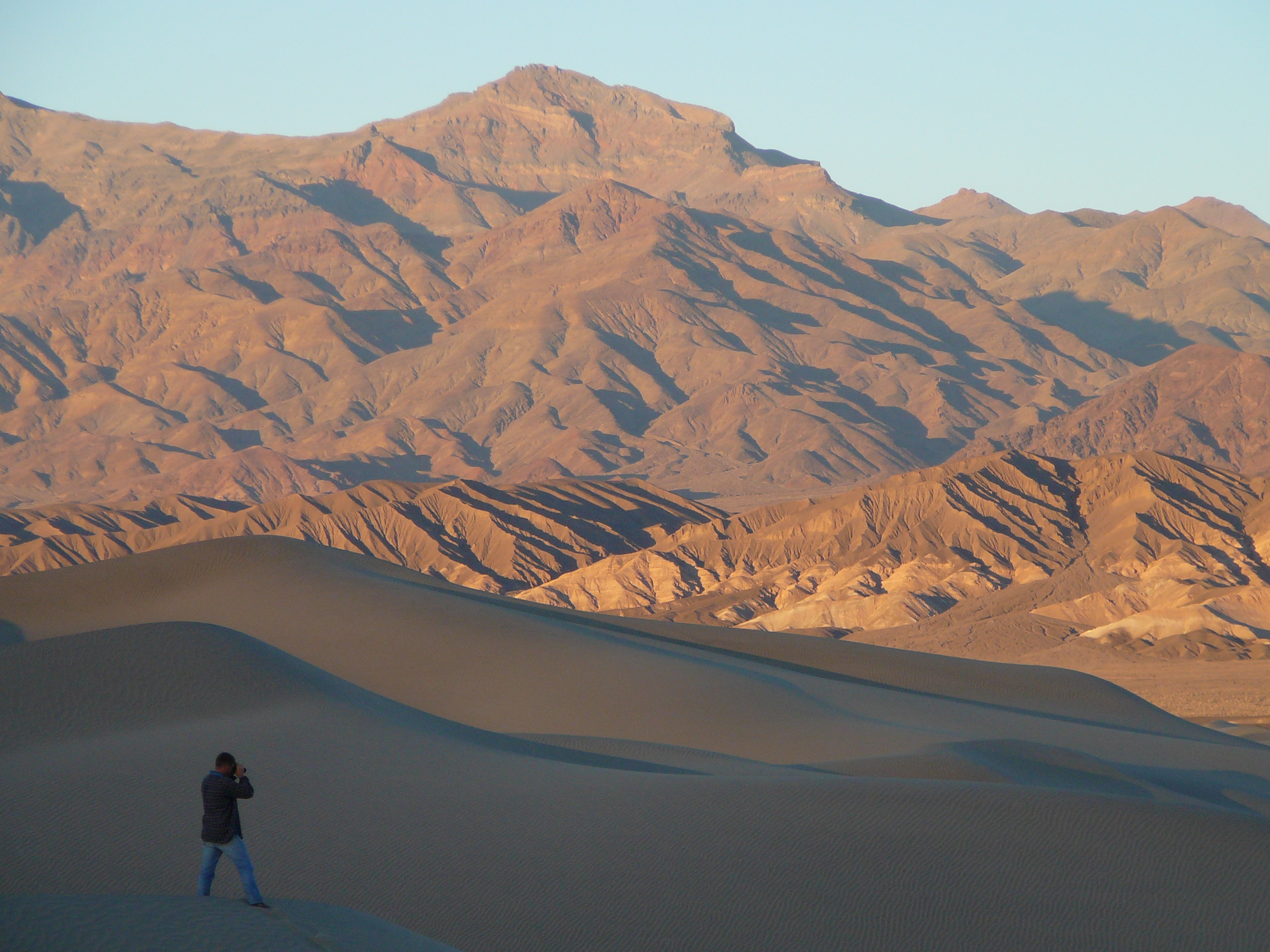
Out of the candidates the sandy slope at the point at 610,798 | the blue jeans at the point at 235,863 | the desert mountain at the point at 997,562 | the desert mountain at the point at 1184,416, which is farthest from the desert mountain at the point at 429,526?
the blue jeans at the point at 235,863

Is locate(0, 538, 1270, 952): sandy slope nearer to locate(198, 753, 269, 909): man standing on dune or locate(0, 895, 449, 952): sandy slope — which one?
locate(0, 895, 449, 952): sandy slope

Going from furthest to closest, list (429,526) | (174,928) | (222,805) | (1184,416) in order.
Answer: (1184,416)
(429,526)
(222,805)
(174,928)

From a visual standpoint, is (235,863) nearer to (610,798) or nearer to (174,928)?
(174,928)

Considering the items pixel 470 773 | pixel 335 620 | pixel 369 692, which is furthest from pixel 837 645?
pixel 470 773

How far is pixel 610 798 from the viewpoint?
15.9 metres

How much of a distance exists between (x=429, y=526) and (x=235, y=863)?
86589mm

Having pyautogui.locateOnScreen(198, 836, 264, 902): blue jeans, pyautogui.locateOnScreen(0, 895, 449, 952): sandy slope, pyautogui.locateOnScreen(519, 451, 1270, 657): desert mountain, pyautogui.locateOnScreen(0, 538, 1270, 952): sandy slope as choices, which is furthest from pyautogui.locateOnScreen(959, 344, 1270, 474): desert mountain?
pyautogui.locateOnScreen(198, 836, 264, 902): blue jeans

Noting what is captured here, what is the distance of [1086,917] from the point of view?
13086 mm

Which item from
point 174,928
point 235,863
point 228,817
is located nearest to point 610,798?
point 235,863

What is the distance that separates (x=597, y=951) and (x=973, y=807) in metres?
5.43

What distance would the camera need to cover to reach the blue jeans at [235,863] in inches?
396

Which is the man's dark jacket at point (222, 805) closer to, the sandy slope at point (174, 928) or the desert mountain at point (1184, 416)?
the sandy slope at point (174, 928)

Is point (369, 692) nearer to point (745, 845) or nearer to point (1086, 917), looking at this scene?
point (745, 845)

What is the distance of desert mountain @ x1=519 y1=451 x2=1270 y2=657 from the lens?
2441 inches
